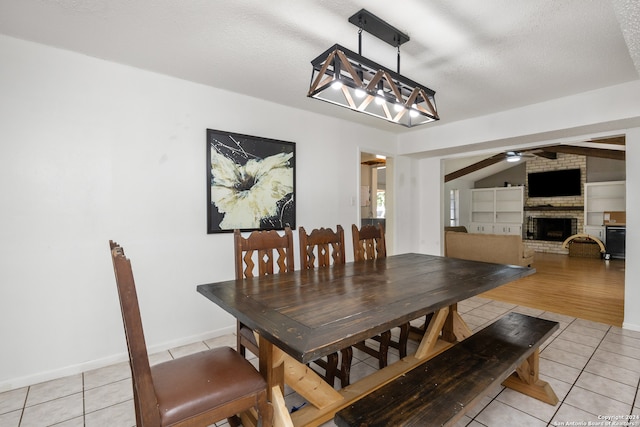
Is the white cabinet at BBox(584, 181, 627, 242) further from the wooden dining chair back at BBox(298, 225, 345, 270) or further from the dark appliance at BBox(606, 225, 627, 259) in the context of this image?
the wooden dining chair back at BBox(298, 225, 345, 270)

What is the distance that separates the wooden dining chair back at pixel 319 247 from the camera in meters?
2.43

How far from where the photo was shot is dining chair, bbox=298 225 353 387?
2.06 meters

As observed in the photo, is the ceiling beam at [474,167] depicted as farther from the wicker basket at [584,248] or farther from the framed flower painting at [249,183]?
the framed flower painting at [249,183]

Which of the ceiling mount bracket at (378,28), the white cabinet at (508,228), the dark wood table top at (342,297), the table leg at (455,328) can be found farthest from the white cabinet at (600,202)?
the ceiling mount bracket at (378,28)

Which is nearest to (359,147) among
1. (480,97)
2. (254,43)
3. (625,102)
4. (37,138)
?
(480,97)

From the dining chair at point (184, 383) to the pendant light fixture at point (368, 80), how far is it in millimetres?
1268

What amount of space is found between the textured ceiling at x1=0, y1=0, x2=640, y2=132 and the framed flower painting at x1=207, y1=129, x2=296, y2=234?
0.56 m

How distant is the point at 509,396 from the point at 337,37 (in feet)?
8.41

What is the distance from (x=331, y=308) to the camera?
55.9 inches

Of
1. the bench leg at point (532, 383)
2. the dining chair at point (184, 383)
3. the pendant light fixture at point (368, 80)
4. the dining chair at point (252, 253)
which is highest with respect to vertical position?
the pendant light fixture at point (368, 80)

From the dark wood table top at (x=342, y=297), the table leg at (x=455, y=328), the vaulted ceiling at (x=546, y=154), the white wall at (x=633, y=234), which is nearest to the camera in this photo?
the dark wood table top at (x=342, y=297)

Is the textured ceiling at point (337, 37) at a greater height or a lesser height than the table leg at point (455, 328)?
greater

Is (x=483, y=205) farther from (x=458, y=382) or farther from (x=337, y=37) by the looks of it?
(x=458, y=382)

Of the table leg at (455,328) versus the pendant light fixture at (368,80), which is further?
the table leg at (455,328)
